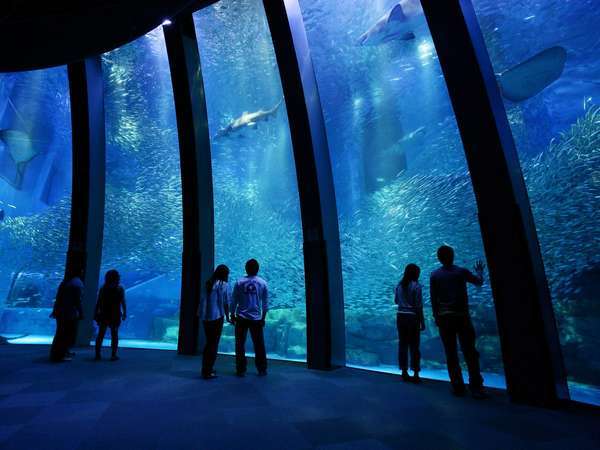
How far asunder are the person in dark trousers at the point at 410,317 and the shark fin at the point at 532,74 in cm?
1137

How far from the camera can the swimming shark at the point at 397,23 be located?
9789 mm

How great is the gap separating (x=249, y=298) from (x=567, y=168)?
354 inches

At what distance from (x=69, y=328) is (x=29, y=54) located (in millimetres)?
4374

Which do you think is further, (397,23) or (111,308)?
(397,23)

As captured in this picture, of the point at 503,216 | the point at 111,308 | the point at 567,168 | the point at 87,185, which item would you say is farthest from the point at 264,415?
the point at 567,168

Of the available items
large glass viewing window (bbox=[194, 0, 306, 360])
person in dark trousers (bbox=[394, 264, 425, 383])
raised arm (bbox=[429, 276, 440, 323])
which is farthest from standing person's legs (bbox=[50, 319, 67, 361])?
large glass viewing window (bbox=[194, 0, 306, 360])

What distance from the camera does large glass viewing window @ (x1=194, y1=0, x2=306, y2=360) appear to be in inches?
480

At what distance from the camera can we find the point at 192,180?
19.4 feet

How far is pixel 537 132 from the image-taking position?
12.8 m

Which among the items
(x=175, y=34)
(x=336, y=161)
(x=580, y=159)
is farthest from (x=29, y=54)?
(x=336, y=161)

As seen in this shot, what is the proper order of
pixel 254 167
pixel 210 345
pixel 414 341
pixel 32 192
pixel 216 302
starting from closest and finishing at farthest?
pixel 414 341 < pixel 210 345 < pixel 216 302 < pixel 32 192 < pixel 254 167

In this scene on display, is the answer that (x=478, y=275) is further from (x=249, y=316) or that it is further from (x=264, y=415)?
(x=249, y=316)

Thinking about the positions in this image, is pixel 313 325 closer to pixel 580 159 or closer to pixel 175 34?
pixel 175 34

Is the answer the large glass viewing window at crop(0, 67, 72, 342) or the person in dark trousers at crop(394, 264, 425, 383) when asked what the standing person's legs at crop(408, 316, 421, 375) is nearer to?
the person in dark trousers at crop(394, 264, 425, 383)
